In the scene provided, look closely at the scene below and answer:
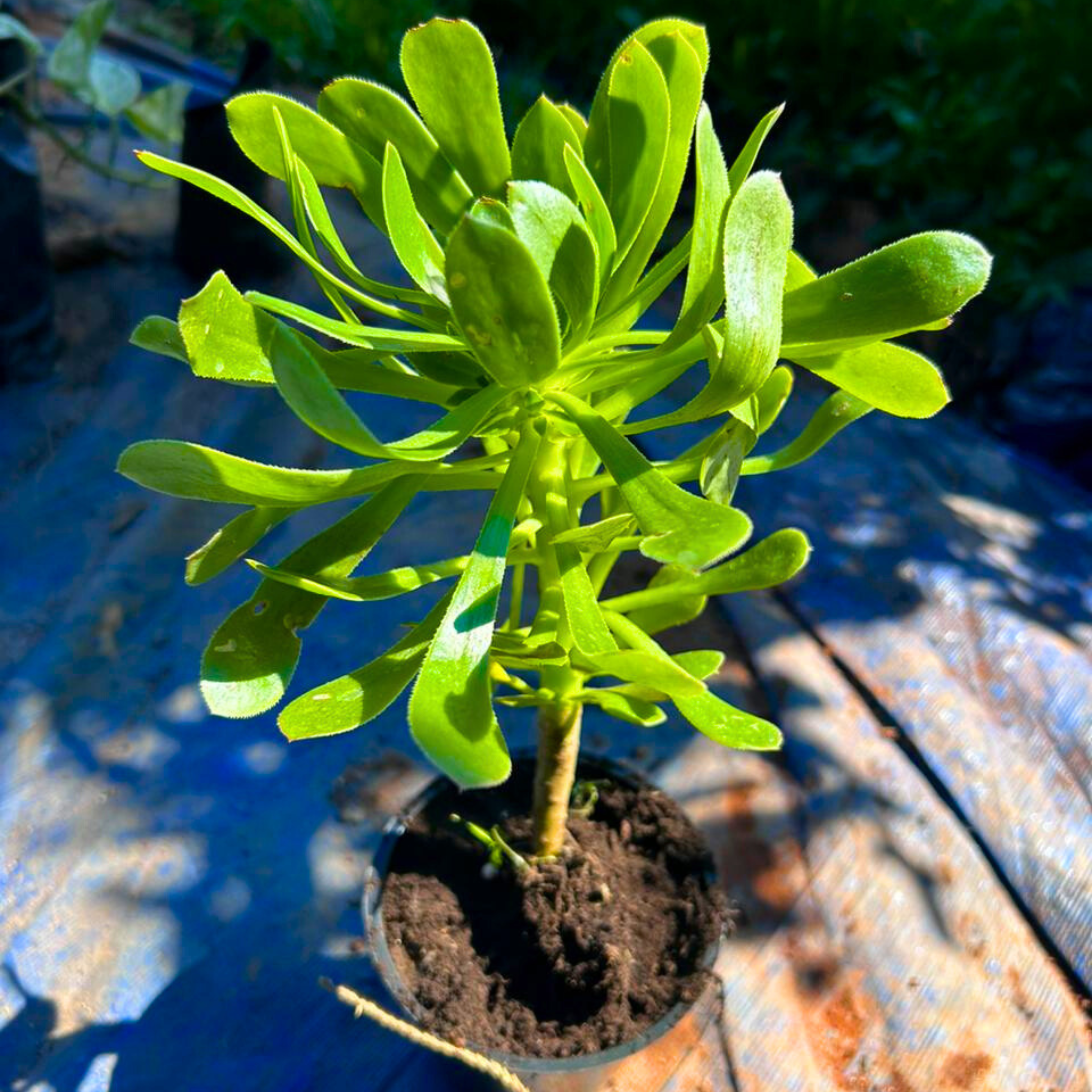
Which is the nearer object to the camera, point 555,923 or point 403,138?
point 403,138

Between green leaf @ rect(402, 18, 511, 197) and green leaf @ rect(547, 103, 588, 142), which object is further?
green leaf @ rect(547, 103, 588, 142)

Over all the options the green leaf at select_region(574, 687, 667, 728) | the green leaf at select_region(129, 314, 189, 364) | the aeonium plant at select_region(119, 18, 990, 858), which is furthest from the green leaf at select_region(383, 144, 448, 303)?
the green leaf at select_region(574, 687, 667, 728)

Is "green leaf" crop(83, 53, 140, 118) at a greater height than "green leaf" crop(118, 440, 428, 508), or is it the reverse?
"green leaf" crop(118, 440, 428, 508)

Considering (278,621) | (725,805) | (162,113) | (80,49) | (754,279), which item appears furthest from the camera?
(162,113)

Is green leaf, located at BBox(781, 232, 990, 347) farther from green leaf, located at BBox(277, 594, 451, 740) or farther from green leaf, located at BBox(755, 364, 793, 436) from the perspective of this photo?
green leaf, located at BBox(277, 594, 451, 740)

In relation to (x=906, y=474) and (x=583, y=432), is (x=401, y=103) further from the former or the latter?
(x=906, y=474)

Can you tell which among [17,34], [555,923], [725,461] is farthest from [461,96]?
[17,34]

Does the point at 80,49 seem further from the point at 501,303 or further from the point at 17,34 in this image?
the point at 501,303
